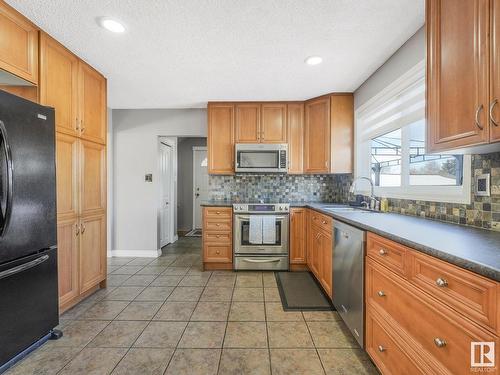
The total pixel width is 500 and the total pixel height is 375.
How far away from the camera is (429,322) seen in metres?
1.04

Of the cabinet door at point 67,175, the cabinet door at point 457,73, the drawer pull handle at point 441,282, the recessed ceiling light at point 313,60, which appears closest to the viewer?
the drawer pull handle at point 441,282

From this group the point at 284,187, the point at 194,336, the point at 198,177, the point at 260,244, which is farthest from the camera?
the point at 198,177

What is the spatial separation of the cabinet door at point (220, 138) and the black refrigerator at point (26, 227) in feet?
6.54

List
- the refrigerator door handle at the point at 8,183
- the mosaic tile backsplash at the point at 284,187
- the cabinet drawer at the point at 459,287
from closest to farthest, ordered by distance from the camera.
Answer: the cabinet drawer at the point at 459,287, the refrigerator door handle at the point at 8,183, the mosaic tile backsplash at the point at 284,187

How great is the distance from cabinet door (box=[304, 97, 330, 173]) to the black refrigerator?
2.89m

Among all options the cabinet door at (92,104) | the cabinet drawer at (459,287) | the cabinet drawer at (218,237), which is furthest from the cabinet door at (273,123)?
the cabinet drawer at (459,287)

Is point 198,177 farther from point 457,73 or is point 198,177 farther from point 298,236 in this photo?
point 457,73

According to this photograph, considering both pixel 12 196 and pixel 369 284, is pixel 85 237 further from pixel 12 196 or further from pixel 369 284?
pixel 369 284

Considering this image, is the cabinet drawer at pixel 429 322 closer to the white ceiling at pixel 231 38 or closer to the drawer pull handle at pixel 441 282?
the drawer pull handle at pixel 441 282

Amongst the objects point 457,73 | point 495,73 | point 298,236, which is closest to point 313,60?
point 457,73

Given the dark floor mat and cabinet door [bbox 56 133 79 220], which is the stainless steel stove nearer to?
the dark floor mat

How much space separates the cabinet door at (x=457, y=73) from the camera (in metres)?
1.09

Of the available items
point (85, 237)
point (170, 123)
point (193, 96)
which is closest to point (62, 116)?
point (85, 237)

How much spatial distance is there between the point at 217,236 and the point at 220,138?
1.40 meters
